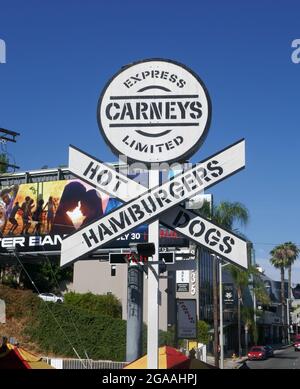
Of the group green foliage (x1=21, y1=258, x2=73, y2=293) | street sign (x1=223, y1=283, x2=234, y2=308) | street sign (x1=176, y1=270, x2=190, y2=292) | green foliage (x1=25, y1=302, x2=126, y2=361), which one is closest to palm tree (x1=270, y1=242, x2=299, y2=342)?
street sign (x1=223, y1=283, x2=234, y2=308)

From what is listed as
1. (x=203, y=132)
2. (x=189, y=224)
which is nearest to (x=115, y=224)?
(x=189, y=224)

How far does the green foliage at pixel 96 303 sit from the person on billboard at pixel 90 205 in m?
7.71

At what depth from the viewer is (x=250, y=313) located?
55.2 m

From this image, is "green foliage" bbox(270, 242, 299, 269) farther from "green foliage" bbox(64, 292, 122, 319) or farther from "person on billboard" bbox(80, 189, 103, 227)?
"person on billboard" bbox(80, 189, 103, 227)

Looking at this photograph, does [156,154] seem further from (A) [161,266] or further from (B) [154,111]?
(A) [161,266]

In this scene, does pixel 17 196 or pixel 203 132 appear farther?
pixel 17 196

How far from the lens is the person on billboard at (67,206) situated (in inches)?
1451

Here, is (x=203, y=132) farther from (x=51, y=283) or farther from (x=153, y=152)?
(x=51, y=283)

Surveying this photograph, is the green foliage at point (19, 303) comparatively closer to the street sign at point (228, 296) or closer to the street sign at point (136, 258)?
the street sign at point (228, 296)

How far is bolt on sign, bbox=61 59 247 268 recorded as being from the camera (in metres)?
6.56

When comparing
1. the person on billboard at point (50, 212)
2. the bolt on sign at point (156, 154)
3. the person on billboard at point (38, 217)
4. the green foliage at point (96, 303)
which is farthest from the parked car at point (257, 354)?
the bolt on sign at point (156, 154)
